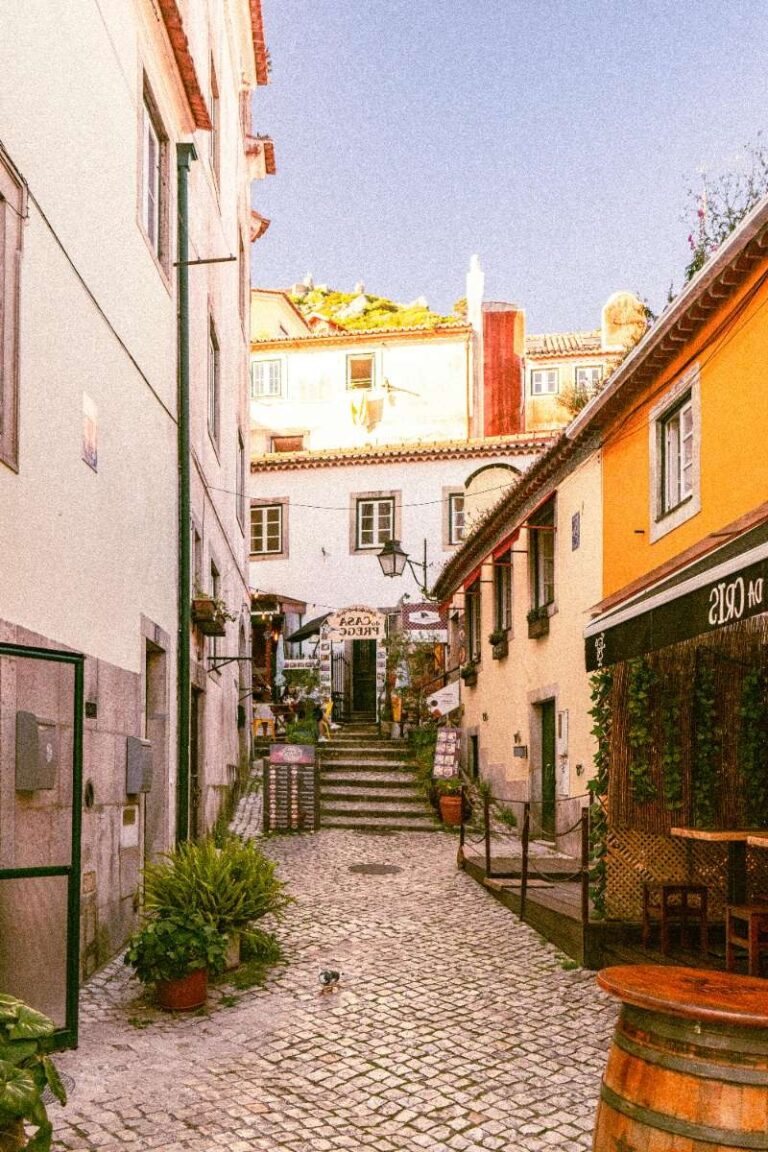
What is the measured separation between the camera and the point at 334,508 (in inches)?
1033

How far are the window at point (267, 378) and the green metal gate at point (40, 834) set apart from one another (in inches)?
979

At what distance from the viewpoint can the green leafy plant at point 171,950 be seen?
20.0 feet

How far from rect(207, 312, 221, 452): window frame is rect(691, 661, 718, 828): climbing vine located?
24.4ft

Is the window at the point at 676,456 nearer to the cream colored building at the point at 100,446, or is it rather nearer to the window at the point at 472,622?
the cream colored building at the point at 100,446

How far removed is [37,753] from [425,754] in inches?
507

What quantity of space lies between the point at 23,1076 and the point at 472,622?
16.4 metres

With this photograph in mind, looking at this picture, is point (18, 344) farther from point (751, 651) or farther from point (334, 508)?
point (334, 508)

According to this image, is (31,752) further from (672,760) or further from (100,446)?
(672,760)

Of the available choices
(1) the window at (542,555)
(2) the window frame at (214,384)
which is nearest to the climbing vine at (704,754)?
(1) the window at (542,555)

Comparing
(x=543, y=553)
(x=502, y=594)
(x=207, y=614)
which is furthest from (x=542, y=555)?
(x=207, y=614)

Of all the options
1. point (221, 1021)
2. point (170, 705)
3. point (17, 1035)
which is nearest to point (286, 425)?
point (170, 705)

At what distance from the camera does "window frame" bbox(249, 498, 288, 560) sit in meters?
26.4

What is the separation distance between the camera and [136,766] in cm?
787

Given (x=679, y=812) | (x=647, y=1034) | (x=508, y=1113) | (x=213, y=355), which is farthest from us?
(x=213, y=355)
